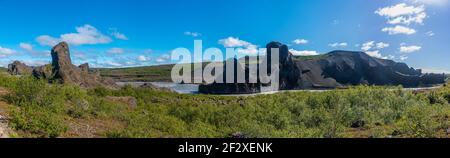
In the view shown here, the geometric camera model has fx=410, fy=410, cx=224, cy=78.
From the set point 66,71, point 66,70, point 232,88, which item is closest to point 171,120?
point 66,71

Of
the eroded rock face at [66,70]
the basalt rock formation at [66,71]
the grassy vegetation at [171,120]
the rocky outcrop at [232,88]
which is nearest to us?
the grassy vegetation at [171,120]

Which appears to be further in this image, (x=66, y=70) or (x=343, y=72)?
(x=343, y=72)

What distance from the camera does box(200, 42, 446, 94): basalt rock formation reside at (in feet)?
353

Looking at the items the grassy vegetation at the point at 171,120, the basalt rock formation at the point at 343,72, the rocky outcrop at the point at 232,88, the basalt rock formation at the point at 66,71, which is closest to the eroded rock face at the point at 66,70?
the basalt rock formation at the point at 66,71

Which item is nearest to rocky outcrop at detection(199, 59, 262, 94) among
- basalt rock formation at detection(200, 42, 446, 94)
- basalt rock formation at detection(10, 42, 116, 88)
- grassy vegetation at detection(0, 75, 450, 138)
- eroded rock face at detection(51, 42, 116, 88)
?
basalt rock formation at detection(200, 42, 446, 94)

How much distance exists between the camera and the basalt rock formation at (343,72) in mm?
107500

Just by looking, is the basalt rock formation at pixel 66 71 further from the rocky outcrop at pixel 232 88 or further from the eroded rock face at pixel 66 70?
the rocky outcrop at pixel 232 88

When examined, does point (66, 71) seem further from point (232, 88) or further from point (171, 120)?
point (232, 88)

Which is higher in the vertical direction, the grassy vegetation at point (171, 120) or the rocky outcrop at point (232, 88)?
the rocky outcrop at point (232, 88)

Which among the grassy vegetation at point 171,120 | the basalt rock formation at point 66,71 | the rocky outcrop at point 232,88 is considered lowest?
the grassy vegetation at point 171,120

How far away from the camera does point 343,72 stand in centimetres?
13012

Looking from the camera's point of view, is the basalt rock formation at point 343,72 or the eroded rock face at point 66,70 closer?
the eroded rock face at point 66,70
